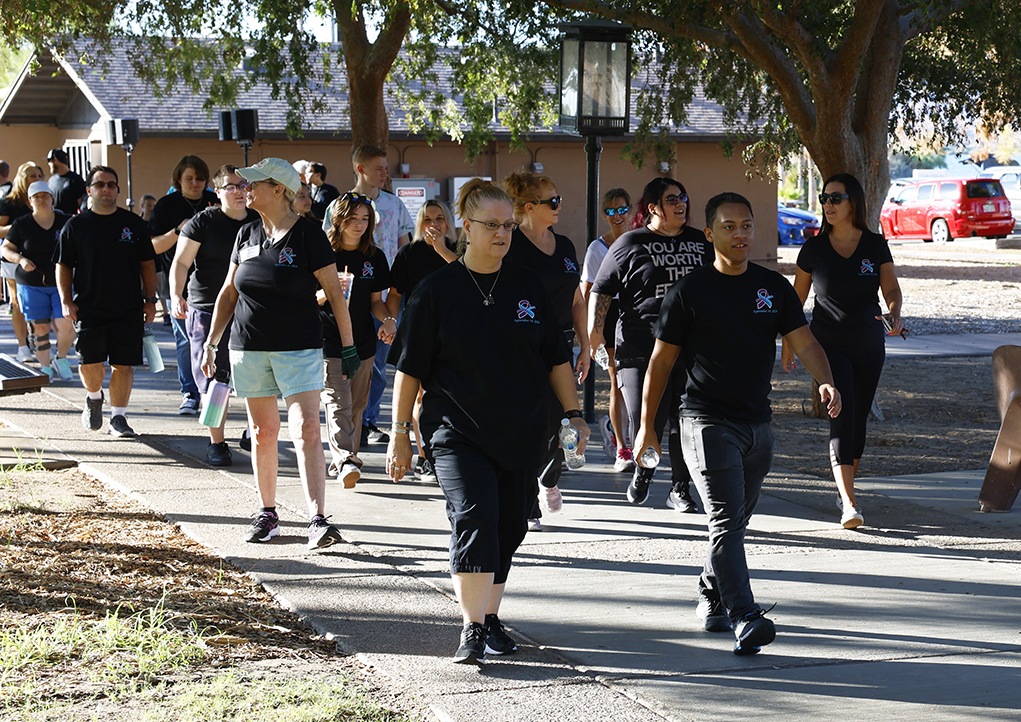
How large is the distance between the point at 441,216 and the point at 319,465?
222 cm

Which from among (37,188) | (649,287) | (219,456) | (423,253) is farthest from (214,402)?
(37,188)

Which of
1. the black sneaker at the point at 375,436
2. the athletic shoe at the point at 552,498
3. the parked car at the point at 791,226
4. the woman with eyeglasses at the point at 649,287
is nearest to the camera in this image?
the athletic shoe at the point at 552,498

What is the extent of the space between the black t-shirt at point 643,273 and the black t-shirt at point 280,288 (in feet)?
6.17

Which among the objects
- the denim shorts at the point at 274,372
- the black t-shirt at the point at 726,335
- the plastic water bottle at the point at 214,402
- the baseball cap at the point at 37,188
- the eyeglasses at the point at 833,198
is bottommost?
the plastic water bottle at the point at 214,402

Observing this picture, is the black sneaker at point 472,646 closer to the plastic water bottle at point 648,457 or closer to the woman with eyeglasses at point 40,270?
the plastic water bottle at point 648,457

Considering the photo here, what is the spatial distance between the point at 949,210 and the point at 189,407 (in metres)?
30.5

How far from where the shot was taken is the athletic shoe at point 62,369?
12.1m

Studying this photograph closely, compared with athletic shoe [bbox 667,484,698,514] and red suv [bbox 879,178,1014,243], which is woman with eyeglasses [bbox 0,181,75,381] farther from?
red suv [bbox 879,178,1014,243]

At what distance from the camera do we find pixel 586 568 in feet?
19.4

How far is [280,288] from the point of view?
19.7ft

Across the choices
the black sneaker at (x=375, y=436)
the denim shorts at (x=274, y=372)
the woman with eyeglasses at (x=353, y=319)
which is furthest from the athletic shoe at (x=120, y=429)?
the denim shorts at (x=274, y=372)

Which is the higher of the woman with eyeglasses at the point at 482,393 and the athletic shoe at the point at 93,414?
the woman with eyeglasses at the point at 482,393

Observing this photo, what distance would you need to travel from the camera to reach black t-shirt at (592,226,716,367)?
702 centimetres

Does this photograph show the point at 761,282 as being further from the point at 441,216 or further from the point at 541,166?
the point at 541,166
